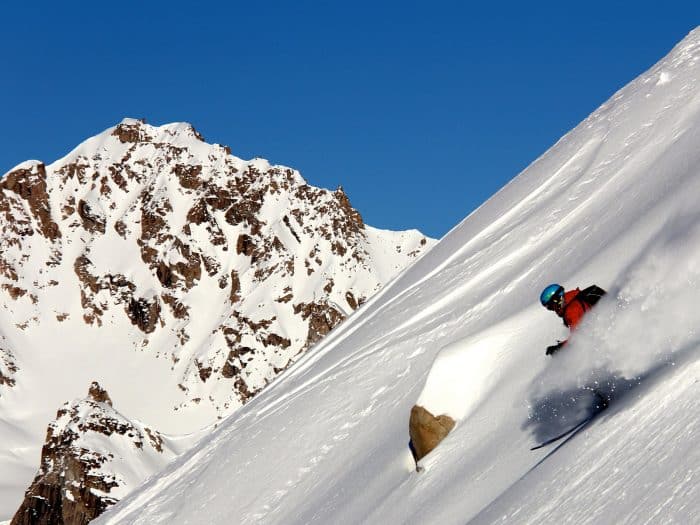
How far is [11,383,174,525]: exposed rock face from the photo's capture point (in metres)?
139

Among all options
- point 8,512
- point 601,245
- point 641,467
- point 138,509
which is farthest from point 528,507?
point 8,512

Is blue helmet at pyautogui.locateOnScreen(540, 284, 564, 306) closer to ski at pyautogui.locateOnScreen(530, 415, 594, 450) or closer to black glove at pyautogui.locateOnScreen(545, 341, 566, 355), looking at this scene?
black glove at pyautogui.locateOnScreen(545, 341, 566, 355)

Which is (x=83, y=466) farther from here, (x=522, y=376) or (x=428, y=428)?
(x=522, y=376)

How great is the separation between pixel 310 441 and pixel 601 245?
6.49 metres

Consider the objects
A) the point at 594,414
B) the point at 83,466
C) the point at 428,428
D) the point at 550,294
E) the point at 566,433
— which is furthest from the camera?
the point at 83,466

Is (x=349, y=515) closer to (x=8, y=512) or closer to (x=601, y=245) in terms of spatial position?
(x=601, y=245)

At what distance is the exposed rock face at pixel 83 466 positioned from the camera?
5468 inches

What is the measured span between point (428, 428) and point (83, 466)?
135 metres

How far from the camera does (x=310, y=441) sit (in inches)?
754

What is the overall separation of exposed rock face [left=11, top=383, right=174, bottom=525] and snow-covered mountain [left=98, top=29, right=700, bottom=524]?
115 m

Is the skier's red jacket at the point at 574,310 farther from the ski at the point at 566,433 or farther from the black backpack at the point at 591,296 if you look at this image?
the ski at the point at 566,433

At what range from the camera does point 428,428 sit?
1288cm

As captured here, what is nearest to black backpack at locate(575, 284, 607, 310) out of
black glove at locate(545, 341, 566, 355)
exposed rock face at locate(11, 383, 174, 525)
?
black glove at locate(545, 341, 566, 355)

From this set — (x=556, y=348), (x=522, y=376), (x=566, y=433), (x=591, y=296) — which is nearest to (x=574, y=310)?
(x=591, y=296)
